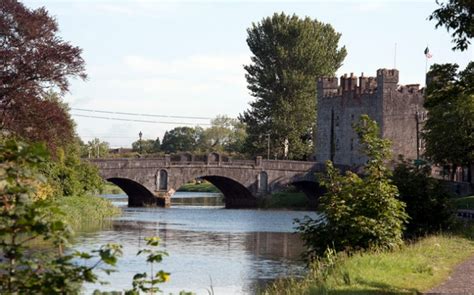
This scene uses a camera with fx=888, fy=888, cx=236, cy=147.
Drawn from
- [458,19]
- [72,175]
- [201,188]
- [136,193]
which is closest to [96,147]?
[201,188]

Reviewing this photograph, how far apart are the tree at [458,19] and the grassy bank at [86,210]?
22.0m

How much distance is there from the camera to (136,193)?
74062 millimetres

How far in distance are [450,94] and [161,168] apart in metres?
48.9

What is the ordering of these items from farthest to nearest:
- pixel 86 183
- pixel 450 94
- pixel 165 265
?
pixel 86 183
pixel 165 265
pixel 450 94

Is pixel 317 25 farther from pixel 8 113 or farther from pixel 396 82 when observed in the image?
pixel 8 113

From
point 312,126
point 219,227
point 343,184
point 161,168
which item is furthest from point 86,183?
point 312,126

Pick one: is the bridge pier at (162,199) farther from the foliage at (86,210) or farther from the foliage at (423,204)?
the foliage at (423,204)

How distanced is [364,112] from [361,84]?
9.71 ft

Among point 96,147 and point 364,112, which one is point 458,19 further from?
point 96,147

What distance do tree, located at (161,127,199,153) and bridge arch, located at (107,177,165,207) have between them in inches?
3729

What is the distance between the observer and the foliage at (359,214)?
A: 71.6 feet

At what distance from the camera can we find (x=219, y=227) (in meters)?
46.7

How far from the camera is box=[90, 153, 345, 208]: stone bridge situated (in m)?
68.9

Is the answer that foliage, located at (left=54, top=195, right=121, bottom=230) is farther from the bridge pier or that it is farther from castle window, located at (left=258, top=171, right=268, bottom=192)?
castle window, located at (left=258, top=171, right=268, bottom=192)
